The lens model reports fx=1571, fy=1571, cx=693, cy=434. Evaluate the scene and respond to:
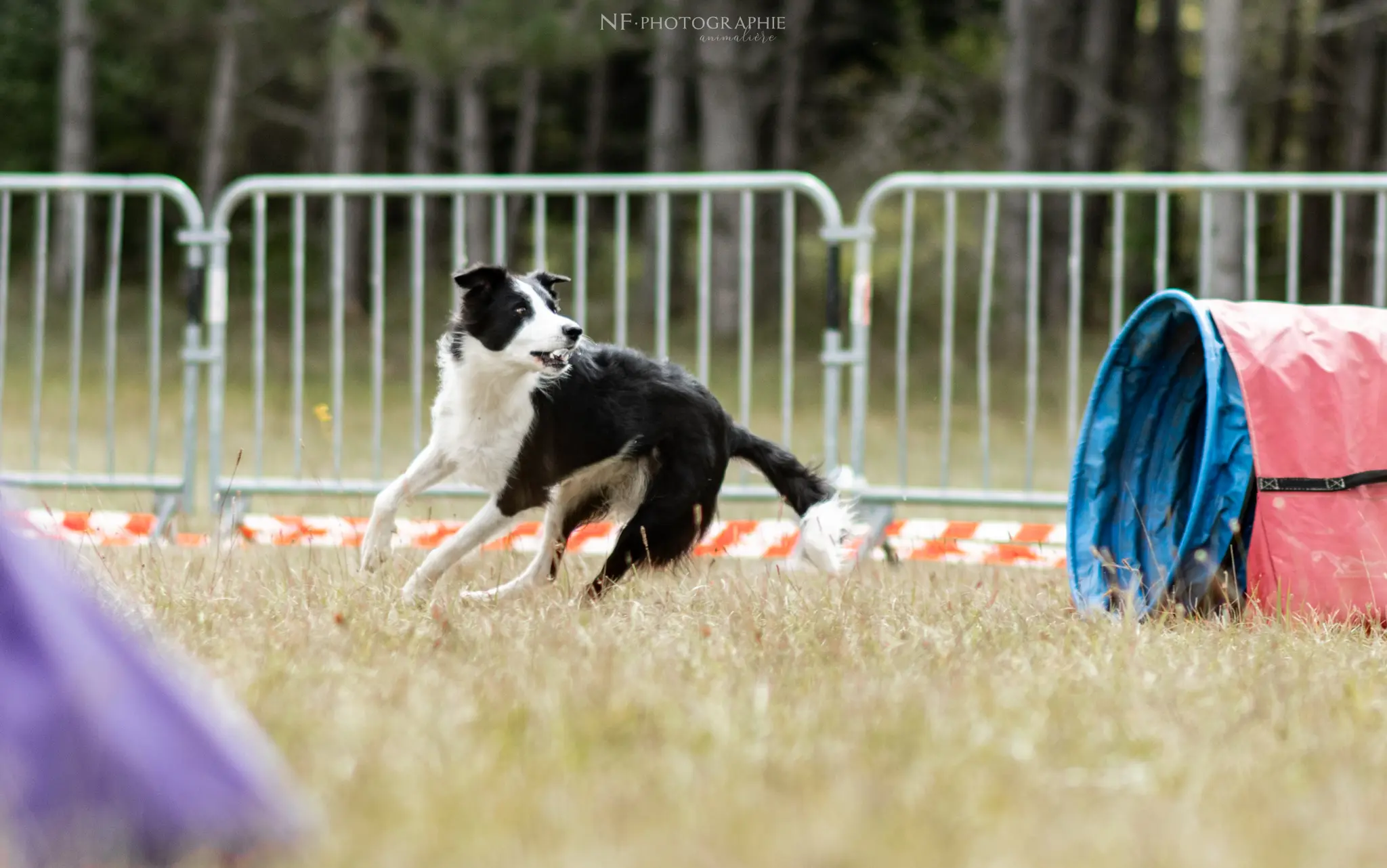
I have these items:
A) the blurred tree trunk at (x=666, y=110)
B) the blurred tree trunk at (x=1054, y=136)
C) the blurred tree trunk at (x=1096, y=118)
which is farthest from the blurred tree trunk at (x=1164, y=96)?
the blurred tree trunk at (x=666, y=110)

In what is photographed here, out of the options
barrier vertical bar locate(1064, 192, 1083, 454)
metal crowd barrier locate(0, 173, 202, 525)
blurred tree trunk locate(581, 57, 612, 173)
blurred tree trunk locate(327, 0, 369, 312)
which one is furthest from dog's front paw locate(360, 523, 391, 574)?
blurred tree trunk locate(581, 57, 612, 173)

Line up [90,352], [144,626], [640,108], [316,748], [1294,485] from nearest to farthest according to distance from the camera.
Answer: [316,748] < [144,626] < [1294,485] < [90,352] < [640,108]

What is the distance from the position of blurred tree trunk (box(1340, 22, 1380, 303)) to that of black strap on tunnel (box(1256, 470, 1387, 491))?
Result: 17.5 meters

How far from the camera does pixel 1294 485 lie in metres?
4.55

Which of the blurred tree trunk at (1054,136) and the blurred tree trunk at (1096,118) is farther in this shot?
the blurred tree trunk at (1096,118)

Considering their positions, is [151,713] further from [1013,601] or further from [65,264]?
[65,264]

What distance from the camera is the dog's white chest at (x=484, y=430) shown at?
503cm

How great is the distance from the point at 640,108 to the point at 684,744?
1007 inches

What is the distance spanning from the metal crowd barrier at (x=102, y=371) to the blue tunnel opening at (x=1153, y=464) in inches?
125

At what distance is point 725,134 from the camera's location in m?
19.1

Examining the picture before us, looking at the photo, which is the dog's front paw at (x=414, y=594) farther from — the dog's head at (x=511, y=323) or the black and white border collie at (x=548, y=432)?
the dog's head at (x=511, y=323)

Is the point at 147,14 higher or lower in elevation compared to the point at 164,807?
higher

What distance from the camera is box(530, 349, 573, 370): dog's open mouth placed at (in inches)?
194

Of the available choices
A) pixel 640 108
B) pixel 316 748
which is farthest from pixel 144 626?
pixel 640 108
